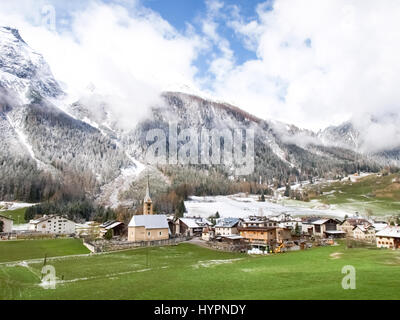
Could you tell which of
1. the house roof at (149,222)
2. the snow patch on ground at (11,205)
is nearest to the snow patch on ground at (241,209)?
the house roof at (149,222)

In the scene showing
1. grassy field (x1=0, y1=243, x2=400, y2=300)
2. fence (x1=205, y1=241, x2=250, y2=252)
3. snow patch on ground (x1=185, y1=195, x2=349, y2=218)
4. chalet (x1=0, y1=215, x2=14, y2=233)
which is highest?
snow patch on ground (x1=185, y1=195, x2=349, y2=218)

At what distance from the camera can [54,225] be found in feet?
373

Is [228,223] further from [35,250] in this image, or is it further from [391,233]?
[35,250]

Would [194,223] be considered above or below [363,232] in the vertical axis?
above

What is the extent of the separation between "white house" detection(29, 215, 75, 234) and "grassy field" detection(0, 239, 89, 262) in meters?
41.3

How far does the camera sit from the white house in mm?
111162

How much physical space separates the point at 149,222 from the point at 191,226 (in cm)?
2213

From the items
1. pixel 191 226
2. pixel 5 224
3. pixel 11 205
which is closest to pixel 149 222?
pixel 191 226

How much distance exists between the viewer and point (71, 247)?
67875 mm

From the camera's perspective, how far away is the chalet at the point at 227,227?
91.8 meters

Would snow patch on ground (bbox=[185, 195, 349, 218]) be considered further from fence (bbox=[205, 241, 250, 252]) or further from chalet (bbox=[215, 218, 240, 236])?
fence (bbox=[205, 241, 250, 252])

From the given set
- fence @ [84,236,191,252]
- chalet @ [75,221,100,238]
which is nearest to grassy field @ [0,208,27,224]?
chalet @ [75,221,100,238]

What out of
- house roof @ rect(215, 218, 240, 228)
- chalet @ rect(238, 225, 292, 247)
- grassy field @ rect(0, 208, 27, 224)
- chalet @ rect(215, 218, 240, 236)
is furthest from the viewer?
grassy field @ rect(0, 208, 27, 224)
